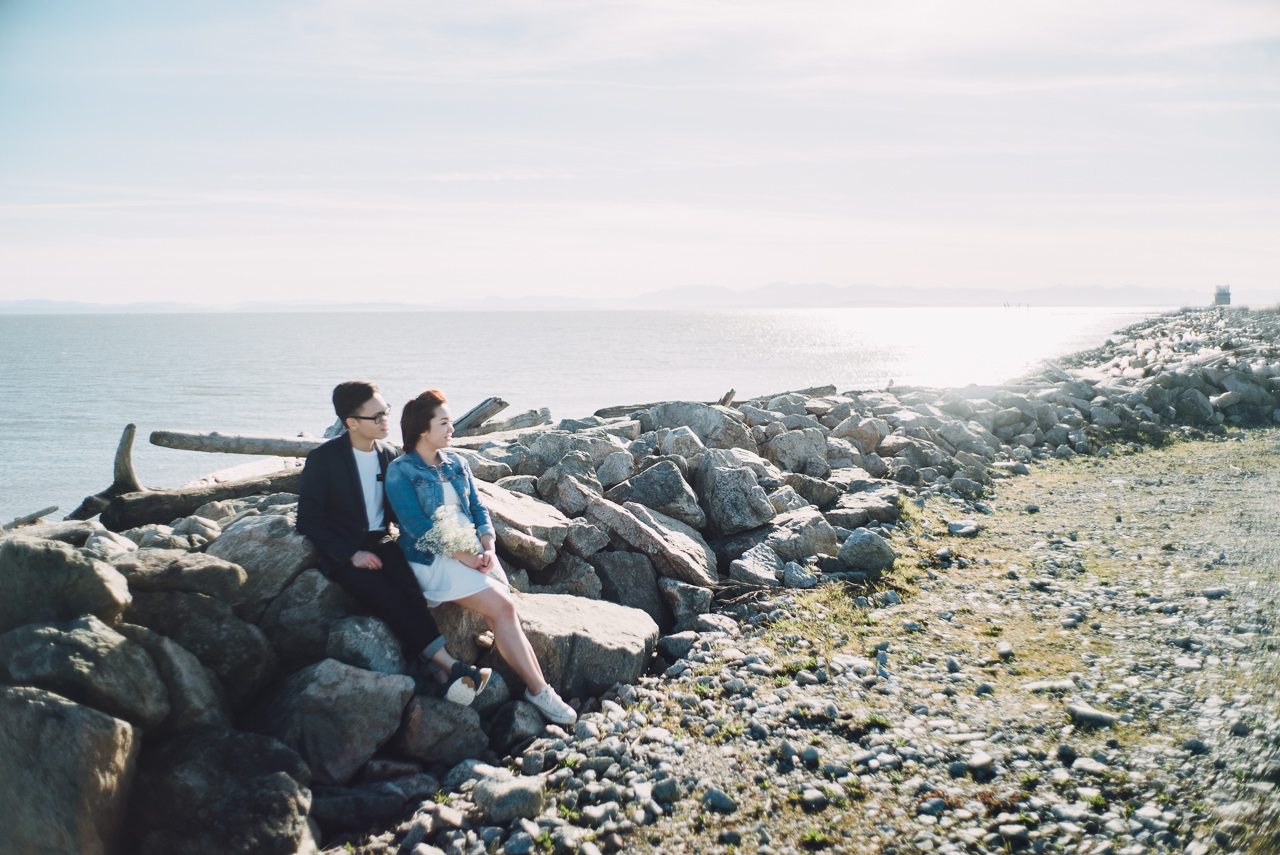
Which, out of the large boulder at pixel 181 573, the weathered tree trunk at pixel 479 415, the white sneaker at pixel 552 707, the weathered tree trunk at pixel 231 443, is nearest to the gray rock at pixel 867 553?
the white sneaker at pixel 552 707

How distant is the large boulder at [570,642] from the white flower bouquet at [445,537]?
0.67 m

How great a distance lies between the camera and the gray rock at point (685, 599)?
8711mm

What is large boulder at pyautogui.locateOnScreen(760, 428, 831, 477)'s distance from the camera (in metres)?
13.9

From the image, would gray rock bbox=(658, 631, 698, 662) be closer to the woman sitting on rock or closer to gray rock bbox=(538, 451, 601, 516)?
the woman sitting on rock

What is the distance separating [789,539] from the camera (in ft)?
33.9

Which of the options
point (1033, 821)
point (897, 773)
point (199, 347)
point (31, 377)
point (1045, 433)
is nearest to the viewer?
point (1033, 821)

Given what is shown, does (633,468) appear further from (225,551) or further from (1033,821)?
(1033,821)

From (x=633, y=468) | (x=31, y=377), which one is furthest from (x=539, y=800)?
(x=31, y=377)

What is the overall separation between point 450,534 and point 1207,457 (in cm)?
1732

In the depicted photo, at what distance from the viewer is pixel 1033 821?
480 centimetres

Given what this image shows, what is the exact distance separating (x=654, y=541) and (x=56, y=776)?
6.07 metres

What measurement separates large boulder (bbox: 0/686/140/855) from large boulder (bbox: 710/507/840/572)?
7171 millimetres

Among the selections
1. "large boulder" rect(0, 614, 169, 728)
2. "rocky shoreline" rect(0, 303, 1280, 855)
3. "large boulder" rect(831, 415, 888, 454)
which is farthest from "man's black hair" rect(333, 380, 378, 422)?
"large boulder" rect(831, 415, 888, 454)

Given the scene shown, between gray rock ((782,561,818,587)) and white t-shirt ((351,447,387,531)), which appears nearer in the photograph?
white t-shirt ((351,447,387,531))
